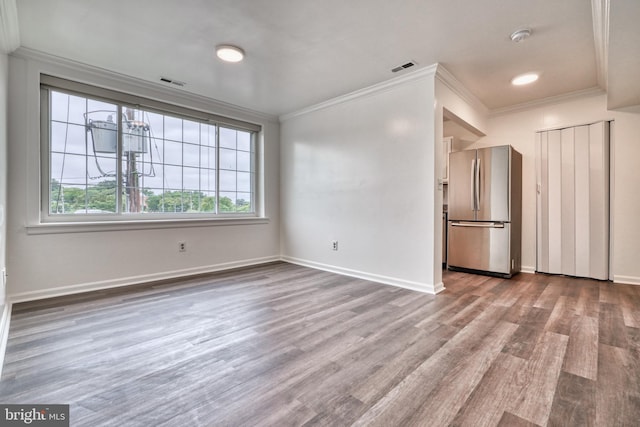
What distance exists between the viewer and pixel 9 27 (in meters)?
2.22

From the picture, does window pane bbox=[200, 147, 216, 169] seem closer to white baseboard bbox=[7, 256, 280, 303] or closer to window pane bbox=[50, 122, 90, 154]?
window pane bbox=[50, 122, 90, 154]

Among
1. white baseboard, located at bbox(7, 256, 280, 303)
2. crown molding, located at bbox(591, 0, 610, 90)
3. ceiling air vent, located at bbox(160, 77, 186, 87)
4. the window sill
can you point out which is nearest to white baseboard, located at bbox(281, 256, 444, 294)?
white baseboard, located at bbox(7, 256, 280, 303)

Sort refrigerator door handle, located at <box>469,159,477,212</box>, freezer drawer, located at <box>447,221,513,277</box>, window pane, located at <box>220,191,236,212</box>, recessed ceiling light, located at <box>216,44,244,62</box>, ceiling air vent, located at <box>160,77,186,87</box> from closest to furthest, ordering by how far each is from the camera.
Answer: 1. recessed ceiling light, located at <box>216,44,244,62</box>
2. ceiling air vent, located at <box>160,77,186,87</box>
3. freezer drawer, located at <box>447,221,513,277</box>
4. refrigerator door handle, located at <box>469,159,477,212</box>
5. window pane, located at <box>220,191,236,212</box>

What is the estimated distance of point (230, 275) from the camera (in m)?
3.86

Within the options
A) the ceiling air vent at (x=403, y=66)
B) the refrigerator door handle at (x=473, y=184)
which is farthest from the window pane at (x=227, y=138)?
the refrigerator door handle at (x=473, y=184)

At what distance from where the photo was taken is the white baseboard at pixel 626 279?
338 centimetres

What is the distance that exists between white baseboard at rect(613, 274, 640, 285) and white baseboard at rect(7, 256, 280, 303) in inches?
186

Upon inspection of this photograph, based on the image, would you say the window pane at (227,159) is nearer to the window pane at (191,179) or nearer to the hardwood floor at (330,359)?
the window pane at (191,179)

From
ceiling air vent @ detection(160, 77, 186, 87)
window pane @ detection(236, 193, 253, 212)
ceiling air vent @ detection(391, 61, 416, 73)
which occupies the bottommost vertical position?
window pane @ detection(236, 193, 253, 212)

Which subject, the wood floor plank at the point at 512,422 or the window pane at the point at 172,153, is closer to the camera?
the wood floor plank at the point at 512,422

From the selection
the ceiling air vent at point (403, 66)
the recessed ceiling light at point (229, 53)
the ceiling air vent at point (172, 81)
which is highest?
the ceiling air vent at point (172, 81)

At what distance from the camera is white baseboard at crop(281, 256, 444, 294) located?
10.2ft

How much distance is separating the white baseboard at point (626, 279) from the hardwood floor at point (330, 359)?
670mm

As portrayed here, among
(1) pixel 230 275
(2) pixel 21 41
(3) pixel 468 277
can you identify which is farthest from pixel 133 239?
(3) pixel 468 277
